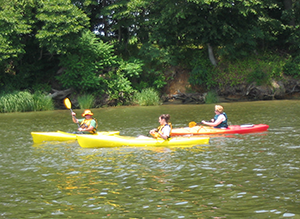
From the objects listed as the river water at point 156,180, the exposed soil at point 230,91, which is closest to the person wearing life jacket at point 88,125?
the river water at point 156,180

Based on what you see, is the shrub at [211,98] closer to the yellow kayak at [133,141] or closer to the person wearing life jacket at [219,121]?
the person wearing life jacket at [219,121]

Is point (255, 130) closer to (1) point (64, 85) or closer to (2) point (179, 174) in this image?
(2) point (179, 174)

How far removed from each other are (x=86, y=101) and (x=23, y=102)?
3.63m

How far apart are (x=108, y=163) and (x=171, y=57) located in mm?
18148

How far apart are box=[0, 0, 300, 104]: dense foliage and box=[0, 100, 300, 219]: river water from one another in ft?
46.6

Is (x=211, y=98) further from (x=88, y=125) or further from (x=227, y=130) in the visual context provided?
(x=88, y=125)

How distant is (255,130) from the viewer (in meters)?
11.3

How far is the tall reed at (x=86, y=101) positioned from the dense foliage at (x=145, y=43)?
2.20 feet

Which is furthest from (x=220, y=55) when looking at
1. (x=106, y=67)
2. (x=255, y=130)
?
(x=255, y=130)

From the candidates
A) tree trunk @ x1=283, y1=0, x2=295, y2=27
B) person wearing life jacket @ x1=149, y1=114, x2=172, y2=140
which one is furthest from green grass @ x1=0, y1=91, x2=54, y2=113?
tree trunk @ x1=283, y1=0, x2=295, y2=27

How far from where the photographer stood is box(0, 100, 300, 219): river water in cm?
502

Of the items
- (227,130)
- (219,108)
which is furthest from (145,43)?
(227,130)

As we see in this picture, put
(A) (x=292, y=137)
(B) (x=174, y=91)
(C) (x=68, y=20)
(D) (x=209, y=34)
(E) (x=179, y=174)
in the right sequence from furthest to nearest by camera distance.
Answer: (B) (x=174, y=91)
(D) (x=209, y=34)
(C) (x=68, y=20)
(A) (x=292, y=137)
(E) (x=179, y=174)

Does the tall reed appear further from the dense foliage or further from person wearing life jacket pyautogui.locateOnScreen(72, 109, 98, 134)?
person wearing life jacket pyautogui.locateOnScreen(72, 109, 98, 134)
